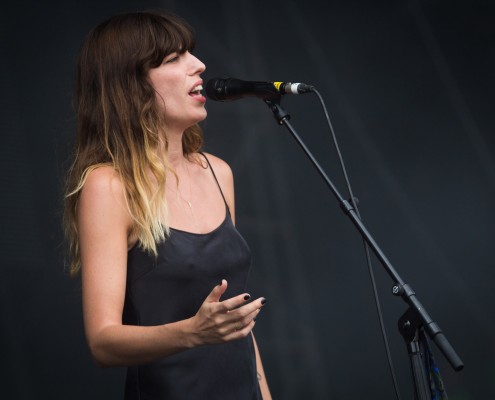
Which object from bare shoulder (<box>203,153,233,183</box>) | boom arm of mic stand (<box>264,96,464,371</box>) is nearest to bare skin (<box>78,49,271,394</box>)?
bare shoulder (<box>203,153,233,183</box>)

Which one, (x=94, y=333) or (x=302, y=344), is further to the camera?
(x=302, y=344)

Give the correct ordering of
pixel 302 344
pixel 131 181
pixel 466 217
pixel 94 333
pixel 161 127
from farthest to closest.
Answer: pixel 466 217, pixel 302 344, pixel 161 127, pixel 131 181, pixel 94 333

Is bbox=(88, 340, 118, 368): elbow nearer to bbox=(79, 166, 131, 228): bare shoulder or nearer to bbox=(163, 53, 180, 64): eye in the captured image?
bbox=(79, 166, 131, 228): bare shoulder

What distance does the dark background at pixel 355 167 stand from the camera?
3.73 m

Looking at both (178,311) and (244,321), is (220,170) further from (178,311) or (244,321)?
(244,321)

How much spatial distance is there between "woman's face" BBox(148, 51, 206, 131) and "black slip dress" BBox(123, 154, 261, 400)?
0.29m

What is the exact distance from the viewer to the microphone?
162cm

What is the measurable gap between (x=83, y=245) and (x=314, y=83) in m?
2.62

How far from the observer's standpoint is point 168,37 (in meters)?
1.80

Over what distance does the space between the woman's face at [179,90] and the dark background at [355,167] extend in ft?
5.47

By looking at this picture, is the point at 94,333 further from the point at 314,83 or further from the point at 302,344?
the point at 314,83

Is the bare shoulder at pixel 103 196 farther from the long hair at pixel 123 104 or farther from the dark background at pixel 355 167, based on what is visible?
the dark background at pixel 355 167

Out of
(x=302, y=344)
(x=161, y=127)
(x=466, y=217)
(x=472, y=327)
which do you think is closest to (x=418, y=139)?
(x=466, y=217)

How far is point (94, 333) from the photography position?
1.47m
